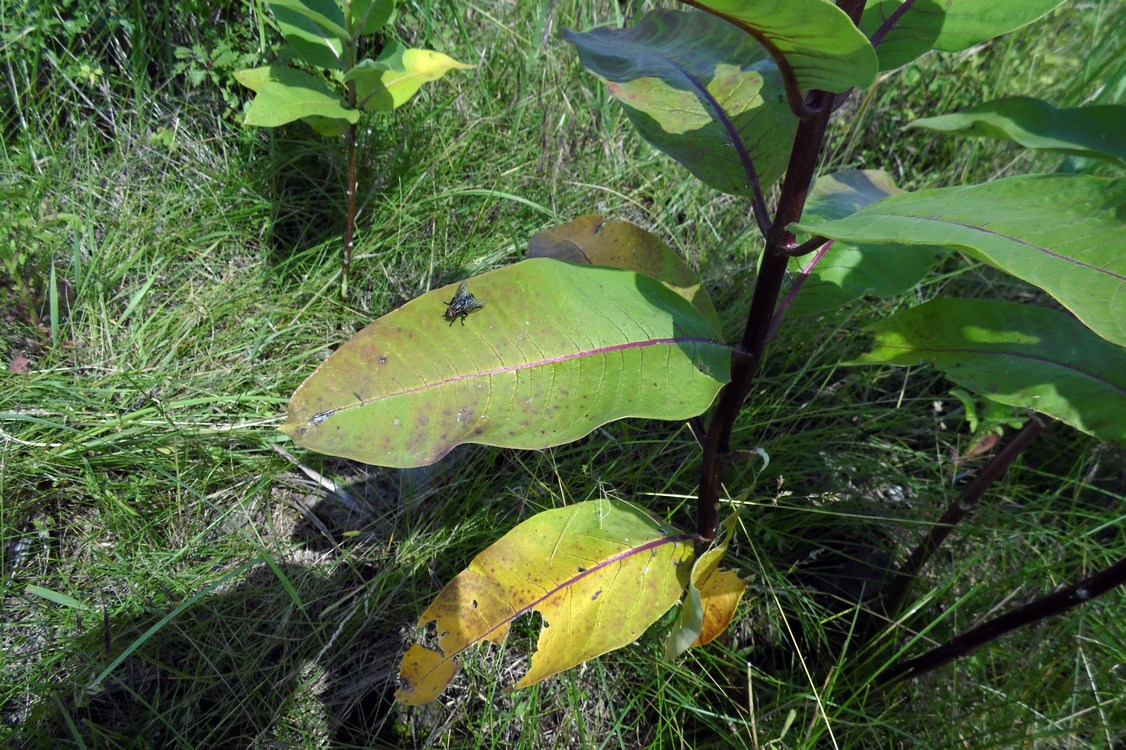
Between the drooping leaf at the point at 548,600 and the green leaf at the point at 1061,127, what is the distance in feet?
3.05

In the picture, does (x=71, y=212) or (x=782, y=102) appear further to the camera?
(x=71, y=212)

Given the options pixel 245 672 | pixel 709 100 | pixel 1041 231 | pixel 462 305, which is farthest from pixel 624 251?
pixel 245 672

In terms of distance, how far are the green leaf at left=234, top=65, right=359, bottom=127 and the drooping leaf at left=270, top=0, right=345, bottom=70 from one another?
0.05 metres

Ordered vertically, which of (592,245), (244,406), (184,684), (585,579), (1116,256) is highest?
(1116,256)

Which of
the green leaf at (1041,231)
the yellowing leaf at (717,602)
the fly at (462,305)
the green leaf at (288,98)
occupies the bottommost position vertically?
the yellowing leaf at (717,602)

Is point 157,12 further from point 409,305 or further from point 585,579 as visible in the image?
point 585,579

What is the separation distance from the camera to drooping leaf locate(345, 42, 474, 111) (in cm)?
176

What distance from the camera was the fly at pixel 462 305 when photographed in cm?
107

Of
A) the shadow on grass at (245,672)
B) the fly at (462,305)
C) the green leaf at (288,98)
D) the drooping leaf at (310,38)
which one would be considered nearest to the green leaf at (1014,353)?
the fly at (462,305)

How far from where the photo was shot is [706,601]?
1.27 m

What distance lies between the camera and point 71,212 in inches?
81.0

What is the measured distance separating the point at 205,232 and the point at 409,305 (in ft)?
4.46

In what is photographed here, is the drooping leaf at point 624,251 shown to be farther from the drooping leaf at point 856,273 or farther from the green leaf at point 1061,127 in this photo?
the green leaf at point 1061,127

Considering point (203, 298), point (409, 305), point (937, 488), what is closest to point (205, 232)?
point (203, 298)
